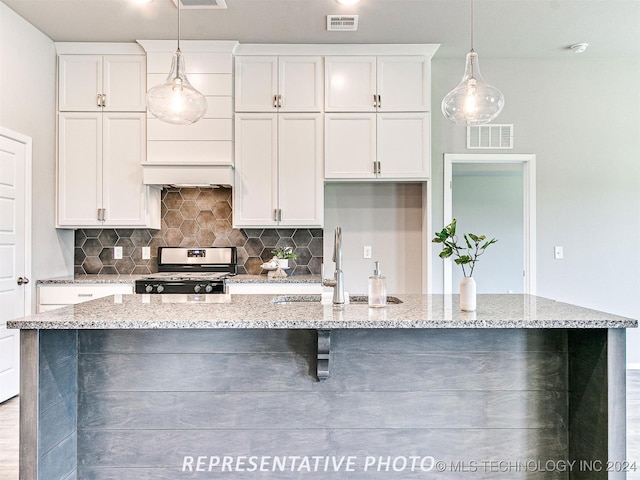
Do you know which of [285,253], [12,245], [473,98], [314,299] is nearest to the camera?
[473,98]

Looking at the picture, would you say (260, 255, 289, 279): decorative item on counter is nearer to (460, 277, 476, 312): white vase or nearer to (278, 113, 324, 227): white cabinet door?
(278, 113, 324, 227): white cabinet door

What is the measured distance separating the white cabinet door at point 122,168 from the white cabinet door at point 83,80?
27cm

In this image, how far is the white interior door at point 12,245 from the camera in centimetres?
320

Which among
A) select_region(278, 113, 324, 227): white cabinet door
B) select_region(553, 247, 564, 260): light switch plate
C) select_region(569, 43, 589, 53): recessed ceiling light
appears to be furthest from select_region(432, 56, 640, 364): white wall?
select_region(278, 113, 324, 227): white cabinet door

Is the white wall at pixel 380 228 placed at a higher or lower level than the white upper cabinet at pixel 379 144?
lower

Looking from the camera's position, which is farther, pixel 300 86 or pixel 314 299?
pixel 300 86

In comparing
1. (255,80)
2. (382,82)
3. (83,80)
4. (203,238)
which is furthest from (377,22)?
(83,80)

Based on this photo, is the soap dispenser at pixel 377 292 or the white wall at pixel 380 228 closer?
the soap dispenser at pixel 377 292

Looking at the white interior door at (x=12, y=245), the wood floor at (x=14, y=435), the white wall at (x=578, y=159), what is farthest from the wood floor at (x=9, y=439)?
the white wall at (x=578, y=159)

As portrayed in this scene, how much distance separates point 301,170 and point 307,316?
232cm

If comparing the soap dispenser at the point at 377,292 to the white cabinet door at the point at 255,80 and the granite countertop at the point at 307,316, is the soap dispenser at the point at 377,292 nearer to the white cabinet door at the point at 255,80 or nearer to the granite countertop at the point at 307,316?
the granite countertop at the point at 307,316

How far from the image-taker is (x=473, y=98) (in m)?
2.29

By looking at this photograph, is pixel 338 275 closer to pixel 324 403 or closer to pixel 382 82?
pixel 324 403

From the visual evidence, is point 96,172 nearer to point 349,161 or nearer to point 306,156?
point 306,156
